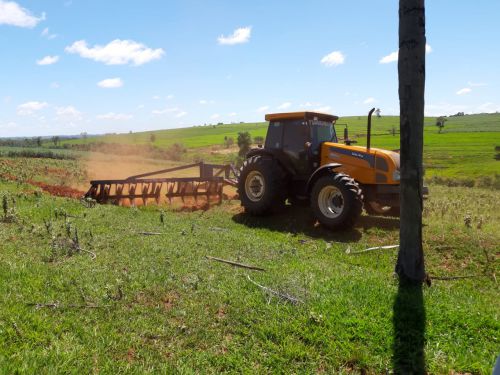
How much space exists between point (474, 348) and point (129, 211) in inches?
373

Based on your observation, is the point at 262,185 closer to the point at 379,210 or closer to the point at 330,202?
the point at 330,202

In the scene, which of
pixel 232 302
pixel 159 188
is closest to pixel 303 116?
pixel 159 188

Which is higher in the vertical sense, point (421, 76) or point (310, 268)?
point (421, 76)

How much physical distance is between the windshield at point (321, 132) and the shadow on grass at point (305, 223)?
1941mm

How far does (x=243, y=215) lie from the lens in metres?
11.8

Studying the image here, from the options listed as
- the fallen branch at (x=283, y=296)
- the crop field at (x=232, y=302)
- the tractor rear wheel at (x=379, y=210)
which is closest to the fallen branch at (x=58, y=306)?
the crop field at (x=232, y=302)

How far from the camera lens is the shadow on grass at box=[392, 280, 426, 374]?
3.97 metres

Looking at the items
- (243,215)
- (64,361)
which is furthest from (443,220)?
(64,361)

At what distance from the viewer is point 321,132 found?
35.9 feet

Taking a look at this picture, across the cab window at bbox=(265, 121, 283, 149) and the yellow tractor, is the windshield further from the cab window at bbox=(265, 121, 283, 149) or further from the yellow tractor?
the cab window at bbox=(265, 121, 283, 149)

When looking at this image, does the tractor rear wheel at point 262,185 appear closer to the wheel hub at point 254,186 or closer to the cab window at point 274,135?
the wheel hub at point 254,186

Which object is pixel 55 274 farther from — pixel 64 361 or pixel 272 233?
pixel 272 233

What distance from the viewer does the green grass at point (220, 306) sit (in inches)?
154

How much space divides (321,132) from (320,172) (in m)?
1.44
